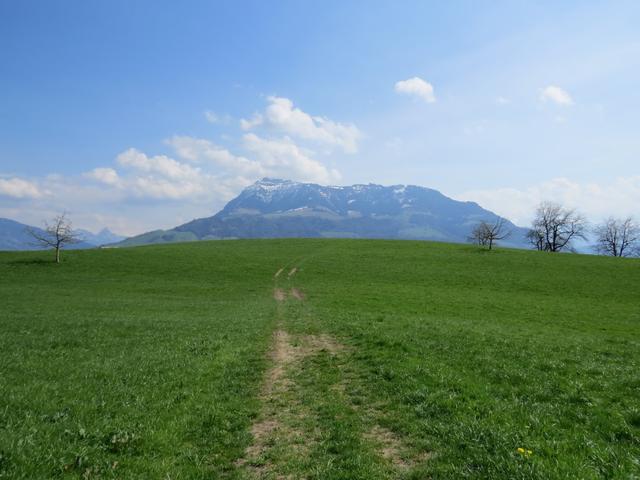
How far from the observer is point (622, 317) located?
3822cm

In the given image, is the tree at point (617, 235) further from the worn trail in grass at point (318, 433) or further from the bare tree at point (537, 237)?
the worn trail in grass at point (318, 433)

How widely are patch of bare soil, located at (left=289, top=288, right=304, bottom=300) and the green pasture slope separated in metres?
6.37

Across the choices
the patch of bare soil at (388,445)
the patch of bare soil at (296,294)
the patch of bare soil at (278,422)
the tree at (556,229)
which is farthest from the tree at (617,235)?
the patch of bare soil at (388,445)

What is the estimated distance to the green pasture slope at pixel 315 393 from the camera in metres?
8.63

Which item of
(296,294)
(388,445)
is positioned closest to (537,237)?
(296,294)

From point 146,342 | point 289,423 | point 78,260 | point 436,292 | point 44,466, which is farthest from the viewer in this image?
point 78,260

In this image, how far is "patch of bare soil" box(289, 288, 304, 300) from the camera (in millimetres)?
46875

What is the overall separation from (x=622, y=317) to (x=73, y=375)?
47.1m

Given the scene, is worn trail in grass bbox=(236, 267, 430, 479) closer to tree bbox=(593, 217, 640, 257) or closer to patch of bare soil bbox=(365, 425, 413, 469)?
patch of bare soil bbox=(365, 425, 413, 469)

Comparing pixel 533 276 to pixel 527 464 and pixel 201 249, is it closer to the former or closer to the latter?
pixel 527 464

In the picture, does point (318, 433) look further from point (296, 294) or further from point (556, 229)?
point (556, 229)

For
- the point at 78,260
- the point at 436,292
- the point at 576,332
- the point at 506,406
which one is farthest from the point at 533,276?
the point at 78,260

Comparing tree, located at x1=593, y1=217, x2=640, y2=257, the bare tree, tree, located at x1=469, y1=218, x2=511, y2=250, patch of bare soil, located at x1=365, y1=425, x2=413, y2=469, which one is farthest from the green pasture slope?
tree, located at x1=593, y1=217, x2=640, y2=257

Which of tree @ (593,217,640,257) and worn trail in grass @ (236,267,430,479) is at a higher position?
tree @ (593,217,640,257)
